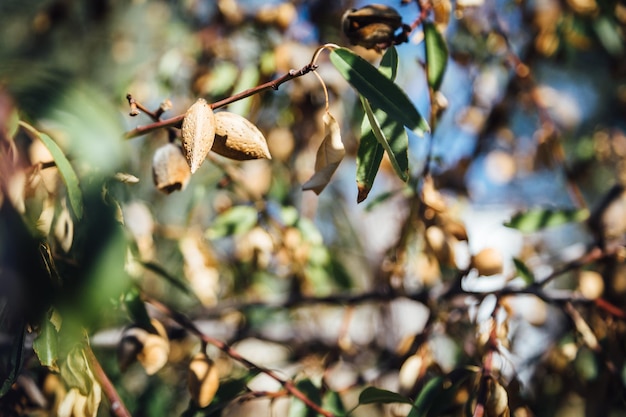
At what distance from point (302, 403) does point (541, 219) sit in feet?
1.46

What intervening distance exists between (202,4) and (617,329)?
133 cm

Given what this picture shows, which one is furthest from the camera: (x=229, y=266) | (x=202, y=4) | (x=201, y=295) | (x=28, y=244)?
(x=202, y=4)

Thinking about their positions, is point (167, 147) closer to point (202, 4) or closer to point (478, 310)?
point (478, 310)

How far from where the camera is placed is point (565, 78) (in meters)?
2.83

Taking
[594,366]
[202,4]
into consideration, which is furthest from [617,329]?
[202,4]

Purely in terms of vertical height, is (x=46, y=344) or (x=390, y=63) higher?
(x=390, y=63)

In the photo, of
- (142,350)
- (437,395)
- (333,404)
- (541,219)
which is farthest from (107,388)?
(541,219)

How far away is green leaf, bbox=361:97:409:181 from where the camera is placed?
50 centimetres

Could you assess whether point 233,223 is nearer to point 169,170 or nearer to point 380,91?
point 169,170

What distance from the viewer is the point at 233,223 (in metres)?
0.96

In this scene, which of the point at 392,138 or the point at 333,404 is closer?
the point at 392,138

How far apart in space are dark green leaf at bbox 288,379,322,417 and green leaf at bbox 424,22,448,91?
16.1 inches

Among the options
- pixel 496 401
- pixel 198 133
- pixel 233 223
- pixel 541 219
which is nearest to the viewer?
pixel 198 133

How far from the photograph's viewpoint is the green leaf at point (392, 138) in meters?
0.50
